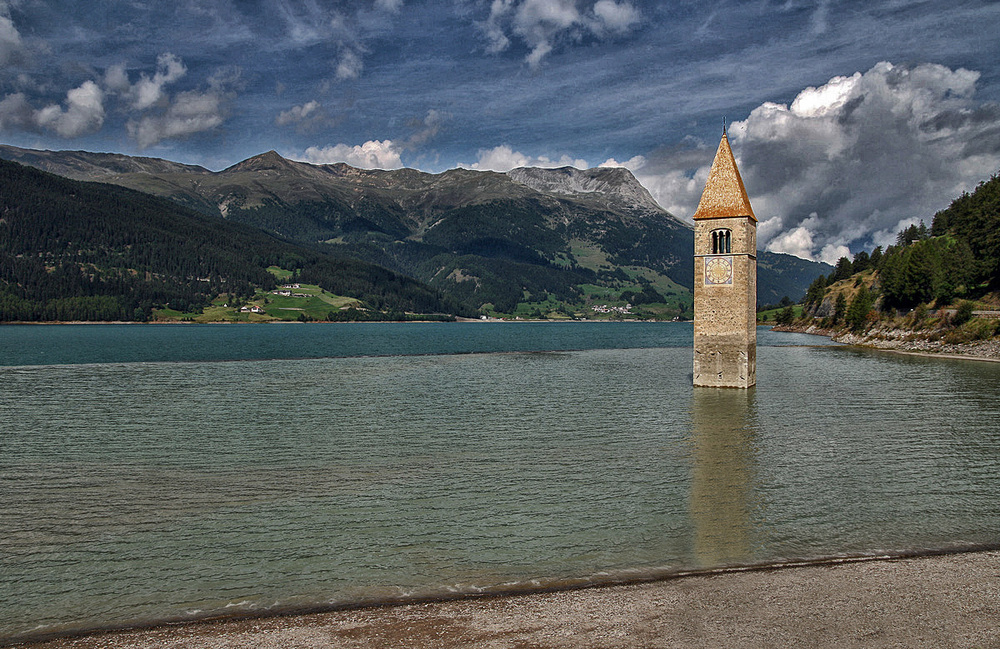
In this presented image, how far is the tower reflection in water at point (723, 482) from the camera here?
16.5 m

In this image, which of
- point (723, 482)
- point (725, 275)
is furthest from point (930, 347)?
point (723, 482)

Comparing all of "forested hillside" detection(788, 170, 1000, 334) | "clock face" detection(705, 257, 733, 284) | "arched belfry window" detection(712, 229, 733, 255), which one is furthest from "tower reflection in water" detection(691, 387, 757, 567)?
"forested hillside" detection(788, 170, 1000, 334)

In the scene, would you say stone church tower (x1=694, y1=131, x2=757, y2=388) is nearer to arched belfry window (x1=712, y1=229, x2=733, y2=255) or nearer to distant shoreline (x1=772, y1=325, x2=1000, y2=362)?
arched belfry window (x1=712, y1=229, x2=733, y2=255)

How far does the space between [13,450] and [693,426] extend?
110ft

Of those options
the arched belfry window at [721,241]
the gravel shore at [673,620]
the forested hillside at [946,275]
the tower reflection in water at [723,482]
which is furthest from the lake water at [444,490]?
the forested hillside at [946,275]

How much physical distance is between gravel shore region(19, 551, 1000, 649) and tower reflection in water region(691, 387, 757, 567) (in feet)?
7.89

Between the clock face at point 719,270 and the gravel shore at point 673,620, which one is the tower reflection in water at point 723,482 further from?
the clock face at point 719,270

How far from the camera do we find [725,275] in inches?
1816

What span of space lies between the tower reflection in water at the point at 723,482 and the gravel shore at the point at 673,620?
2.41 metres

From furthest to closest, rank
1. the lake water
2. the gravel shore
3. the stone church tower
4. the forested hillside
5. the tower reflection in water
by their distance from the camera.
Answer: the forested hillside, the stone church tower, the tower reflection in water, the lake water, the gravel shore

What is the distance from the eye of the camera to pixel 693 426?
3428 cm

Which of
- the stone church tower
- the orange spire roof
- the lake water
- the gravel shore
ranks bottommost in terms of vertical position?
the lake water

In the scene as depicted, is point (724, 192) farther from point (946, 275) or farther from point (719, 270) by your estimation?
point (946, 275)

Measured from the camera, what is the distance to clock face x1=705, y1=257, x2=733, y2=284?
1810 inches
